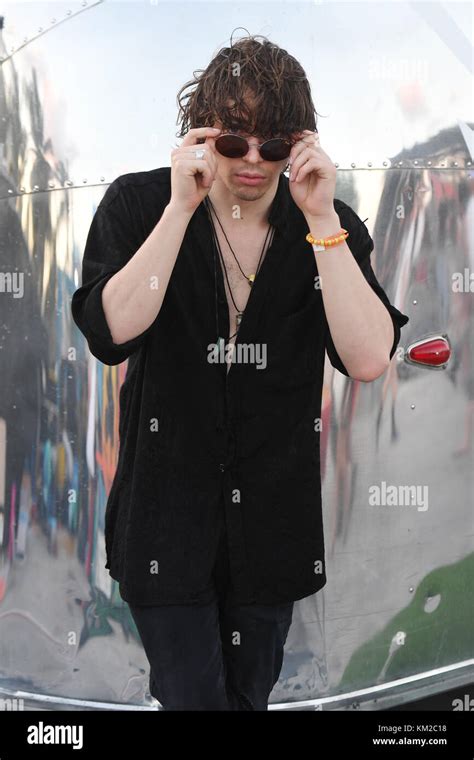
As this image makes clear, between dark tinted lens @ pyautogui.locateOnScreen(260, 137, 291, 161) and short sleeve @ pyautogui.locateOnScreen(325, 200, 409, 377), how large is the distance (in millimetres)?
273

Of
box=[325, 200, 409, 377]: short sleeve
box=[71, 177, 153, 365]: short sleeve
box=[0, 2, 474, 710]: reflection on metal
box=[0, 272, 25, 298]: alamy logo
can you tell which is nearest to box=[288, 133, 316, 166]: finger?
box=[325, 200, 409, 377]: short sleeve

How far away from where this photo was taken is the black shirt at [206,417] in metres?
1.87

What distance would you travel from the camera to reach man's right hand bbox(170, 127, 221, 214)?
1.68 metres

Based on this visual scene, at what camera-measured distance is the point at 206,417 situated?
1879mm

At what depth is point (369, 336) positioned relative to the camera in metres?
1.83

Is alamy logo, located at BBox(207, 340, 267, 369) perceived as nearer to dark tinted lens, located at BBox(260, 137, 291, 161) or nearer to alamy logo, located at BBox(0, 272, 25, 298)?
dark tinted lens, located at BBox(260, 137, 291, 161)

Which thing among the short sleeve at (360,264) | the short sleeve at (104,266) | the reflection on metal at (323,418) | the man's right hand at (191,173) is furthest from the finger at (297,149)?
the reflection on metal at (323,418)

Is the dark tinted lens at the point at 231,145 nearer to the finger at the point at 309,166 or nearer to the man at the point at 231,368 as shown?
the man at the point at 231,368

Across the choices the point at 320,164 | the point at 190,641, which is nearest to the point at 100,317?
the point at 320,164

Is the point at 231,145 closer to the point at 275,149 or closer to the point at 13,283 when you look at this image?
the point at 275,149

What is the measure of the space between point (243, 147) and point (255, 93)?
0.15 m

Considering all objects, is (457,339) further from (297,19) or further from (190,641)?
(190,641)
